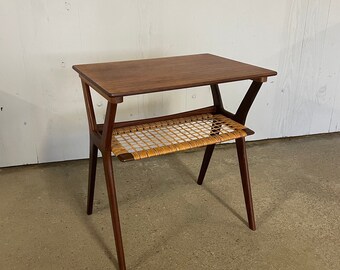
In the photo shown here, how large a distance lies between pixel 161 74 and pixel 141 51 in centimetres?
73

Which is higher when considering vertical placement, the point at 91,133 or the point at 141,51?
the point at 141,51

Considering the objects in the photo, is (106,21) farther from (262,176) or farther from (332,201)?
(332,201)

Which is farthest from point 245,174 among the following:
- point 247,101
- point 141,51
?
point 141,51

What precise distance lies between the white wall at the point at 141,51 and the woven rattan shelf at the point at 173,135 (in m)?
0.59

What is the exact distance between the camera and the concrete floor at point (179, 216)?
1403mm

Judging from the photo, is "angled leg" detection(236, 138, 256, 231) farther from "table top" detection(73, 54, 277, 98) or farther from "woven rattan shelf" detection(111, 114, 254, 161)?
"table top" detection(73, 54, 277, 98)

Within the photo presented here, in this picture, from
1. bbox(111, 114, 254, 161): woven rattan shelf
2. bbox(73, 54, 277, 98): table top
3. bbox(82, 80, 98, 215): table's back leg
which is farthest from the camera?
bbox(82, 80, 98, 215): table's back leg

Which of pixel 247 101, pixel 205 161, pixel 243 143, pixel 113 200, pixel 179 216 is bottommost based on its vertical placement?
pixel 179 216

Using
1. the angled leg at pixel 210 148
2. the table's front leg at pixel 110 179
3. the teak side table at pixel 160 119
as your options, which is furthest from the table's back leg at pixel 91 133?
the angled leg at pixel 210 148

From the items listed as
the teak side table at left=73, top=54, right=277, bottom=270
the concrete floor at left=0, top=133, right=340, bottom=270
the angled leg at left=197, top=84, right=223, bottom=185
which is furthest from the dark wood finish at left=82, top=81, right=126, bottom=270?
the angled leg at left=197, top=84, right=223, bottom=185

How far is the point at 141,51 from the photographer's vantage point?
6.57 feet

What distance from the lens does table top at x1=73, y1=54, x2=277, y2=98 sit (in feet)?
3.84

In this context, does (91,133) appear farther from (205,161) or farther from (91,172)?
(205,161)

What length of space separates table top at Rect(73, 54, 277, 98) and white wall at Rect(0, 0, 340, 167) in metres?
0.51
